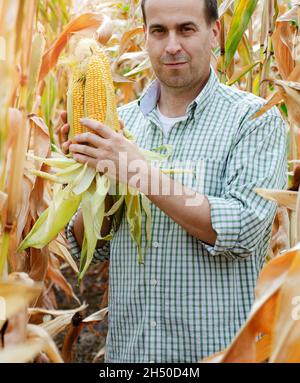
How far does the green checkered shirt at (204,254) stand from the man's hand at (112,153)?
244mm

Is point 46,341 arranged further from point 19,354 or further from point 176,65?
point 176,65

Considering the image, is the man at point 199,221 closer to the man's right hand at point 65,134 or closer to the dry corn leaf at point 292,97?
the man's right hand at point 65,134

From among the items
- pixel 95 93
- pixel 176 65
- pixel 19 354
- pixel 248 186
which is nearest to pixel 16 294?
pixel 19 354

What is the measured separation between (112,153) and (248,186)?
332 millimetres

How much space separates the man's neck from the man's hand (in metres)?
0.35

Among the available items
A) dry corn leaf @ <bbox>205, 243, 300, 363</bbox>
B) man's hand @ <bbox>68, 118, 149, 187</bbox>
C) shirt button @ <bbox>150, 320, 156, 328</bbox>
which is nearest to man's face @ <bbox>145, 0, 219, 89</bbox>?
man's hand @ <bbox>68, 118, 149, 187</bbox>

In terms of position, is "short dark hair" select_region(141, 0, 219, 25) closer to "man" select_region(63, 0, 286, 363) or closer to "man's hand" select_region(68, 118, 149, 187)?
"man" select_region(63, 0, 286, 363)

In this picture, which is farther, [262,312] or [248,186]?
[248,186]

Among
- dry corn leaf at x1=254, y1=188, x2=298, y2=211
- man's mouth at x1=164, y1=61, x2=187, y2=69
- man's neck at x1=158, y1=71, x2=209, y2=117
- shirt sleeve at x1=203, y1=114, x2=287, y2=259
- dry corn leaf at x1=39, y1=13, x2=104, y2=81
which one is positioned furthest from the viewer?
dry corn leaf at x1=39, y1=13, x2=104, y2=81

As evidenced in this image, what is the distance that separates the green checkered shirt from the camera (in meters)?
1.48

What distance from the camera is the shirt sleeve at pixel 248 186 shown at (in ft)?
4.63

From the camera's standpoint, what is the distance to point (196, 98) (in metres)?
1.60
